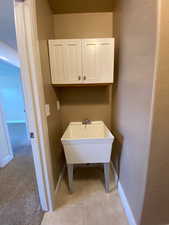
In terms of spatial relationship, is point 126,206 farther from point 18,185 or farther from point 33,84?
point 33,84

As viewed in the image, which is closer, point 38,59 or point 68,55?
point 38,59

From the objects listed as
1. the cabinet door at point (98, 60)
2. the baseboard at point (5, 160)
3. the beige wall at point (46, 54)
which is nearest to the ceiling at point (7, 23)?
the beige wall at point (46, 54)

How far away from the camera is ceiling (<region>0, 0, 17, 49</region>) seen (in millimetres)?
1467

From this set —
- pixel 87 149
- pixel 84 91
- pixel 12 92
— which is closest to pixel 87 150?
pixel 87 149

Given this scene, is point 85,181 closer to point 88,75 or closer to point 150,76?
point 88,75

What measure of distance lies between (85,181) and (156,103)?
1.59 m

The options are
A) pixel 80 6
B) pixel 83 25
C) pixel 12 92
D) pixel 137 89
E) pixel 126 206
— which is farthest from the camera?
pixel 12 92

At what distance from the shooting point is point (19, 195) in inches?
62.7

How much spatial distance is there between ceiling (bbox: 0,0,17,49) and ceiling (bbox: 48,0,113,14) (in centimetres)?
55

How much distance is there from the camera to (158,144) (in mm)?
887

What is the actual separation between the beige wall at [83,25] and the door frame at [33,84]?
821 millimetres

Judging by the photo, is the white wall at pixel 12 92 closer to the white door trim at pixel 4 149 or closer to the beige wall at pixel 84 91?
the white door trim at pixel 4 149

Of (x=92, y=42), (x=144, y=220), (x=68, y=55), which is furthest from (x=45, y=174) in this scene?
(x=92, y=42)

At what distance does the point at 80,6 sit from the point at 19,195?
2803mm
